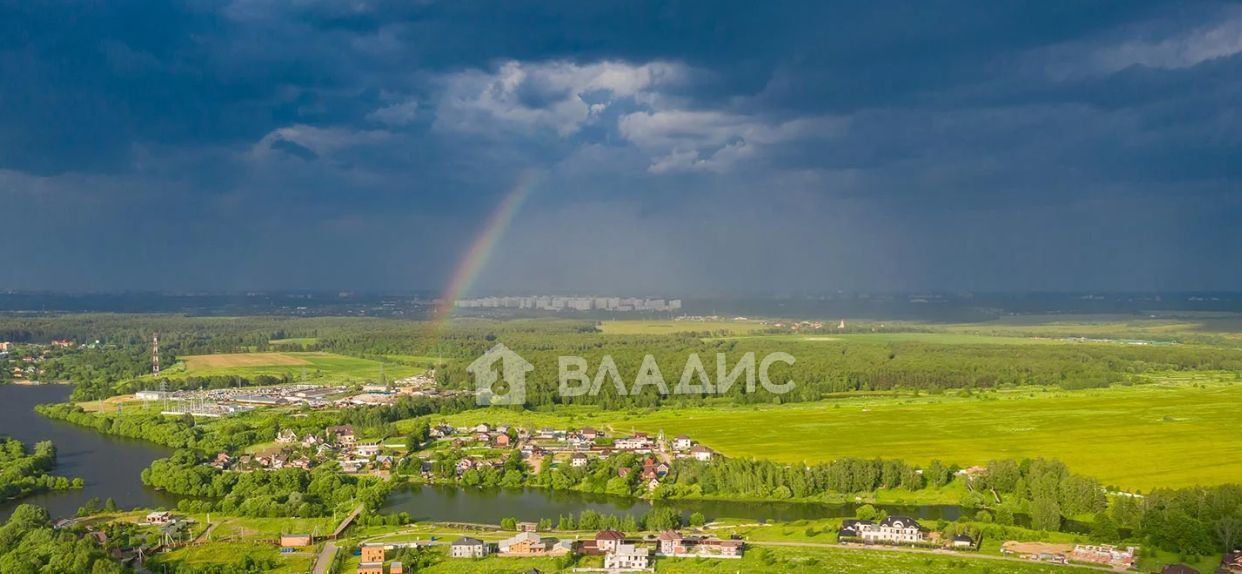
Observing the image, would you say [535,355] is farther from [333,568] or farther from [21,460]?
[333,568]

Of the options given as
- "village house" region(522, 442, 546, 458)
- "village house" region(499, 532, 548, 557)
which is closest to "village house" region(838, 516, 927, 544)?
"village house" region(499, 532, 548, 557)

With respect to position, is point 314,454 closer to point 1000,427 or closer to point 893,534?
point 893,534

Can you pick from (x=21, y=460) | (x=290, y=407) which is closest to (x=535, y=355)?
(x=290, y=407)

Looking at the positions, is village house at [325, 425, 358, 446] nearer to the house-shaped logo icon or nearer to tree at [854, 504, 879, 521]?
the house-shaped logo icon

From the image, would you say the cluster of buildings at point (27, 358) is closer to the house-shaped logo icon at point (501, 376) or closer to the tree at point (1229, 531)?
the house-shaped logo icon at point (501, 376)

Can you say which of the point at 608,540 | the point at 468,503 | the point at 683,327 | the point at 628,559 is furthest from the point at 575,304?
the point at 628,559
